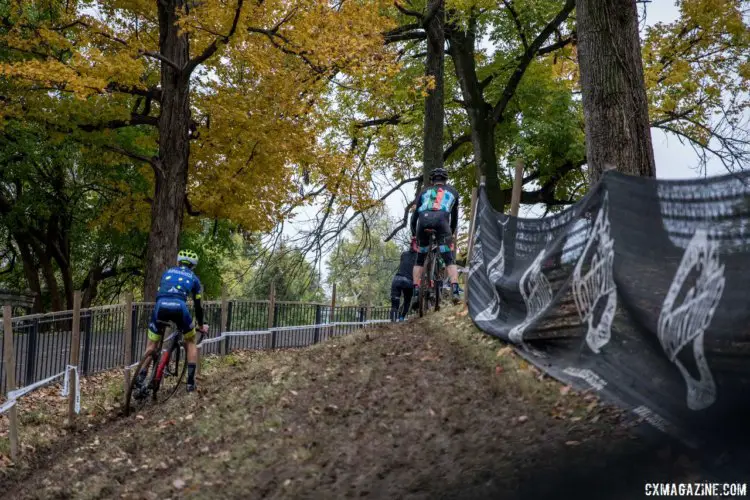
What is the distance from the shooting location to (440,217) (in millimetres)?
11352

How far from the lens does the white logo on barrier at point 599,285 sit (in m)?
5.73

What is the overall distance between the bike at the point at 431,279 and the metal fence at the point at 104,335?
4663 mm

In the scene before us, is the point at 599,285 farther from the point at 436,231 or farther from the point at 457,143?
the point at 457,143

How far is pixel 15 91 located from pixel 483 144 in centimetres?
1365

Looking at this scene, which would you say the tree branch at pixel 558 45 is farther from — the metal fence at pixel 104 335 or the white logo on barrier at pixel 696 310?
the white logo on barrier at pixel 696 310

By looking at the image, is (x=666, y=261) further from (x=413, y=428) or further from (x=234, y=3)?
(x=234, y=3)

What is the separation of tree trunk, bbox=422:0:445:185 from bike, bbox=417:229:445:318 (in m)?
5.75

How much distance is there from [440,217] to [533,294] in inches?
150

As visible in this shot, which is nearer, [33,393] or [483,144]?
[33,393]

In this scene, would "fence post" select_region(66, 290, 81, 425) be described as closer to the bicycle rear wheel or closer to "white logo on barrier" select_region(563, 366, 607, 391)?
the bicycle rear wheel

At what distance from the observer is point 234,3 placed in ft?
52.1

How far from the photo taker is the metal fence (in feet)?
39.3

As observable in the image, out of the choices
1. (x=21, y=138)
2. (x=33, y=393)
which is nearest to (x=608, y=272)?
(x=33, y=393)

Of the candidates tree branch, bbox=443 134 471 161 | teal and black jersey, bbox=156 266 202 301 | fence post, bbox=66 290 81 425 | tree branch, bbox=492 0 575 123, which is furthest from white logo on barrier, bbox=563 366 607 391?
tree branch, bbox=443 134 471 161
